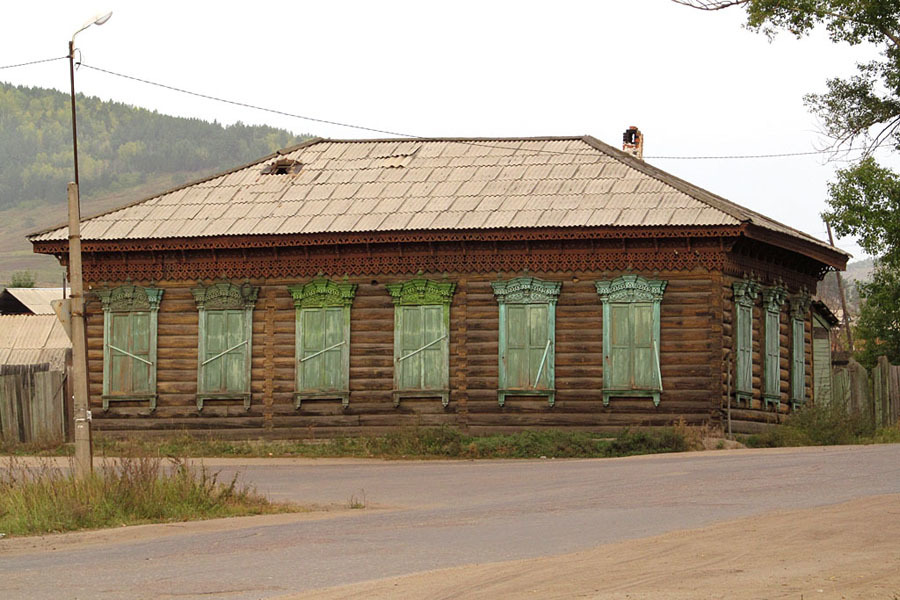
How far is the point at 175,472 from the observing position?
16359 millimetres

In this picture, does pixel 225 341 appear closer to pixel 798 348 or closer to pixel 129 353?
pixel 129 353

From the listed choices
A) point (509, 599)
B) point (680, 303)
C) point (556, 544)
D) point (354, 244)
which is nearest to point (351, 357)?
point (354, 244)

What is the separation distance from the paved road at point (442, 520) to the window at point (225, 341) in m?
5.15

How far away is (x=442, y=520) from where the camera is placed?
1357 centimetres

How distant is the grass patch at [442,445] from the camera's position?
22906 mm

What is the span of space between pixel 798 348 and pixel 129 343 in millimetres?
12330

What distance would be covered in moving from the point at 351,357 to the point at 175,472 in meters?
9.26

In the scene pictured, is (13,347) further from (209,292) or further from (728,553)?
(728,553)

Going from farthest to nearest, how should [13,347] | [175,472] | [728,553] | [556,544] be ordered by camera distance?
[13,347]
[175,472]
[556,544]
[728,553]

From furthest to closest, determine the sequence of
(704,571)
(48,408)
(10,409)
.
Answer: (10,409) < (48,408) < (704,571)

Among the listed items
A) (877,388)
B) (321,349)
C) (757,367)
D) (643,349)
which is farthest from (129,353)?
(877,388)

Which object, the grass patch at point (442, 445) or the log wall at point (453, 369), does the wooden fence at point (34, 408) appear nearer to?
the log wall at point (453, 369)

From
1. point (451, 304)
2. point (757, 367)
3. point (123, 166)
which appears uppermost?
point (123, 166)

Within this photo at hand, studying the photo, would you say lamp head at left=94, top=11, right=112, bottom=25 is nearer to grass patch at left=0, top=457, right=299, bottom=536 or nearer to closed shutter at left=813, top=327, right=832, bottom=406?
grass patch at left=0, top=457, right=299, bottom=536
